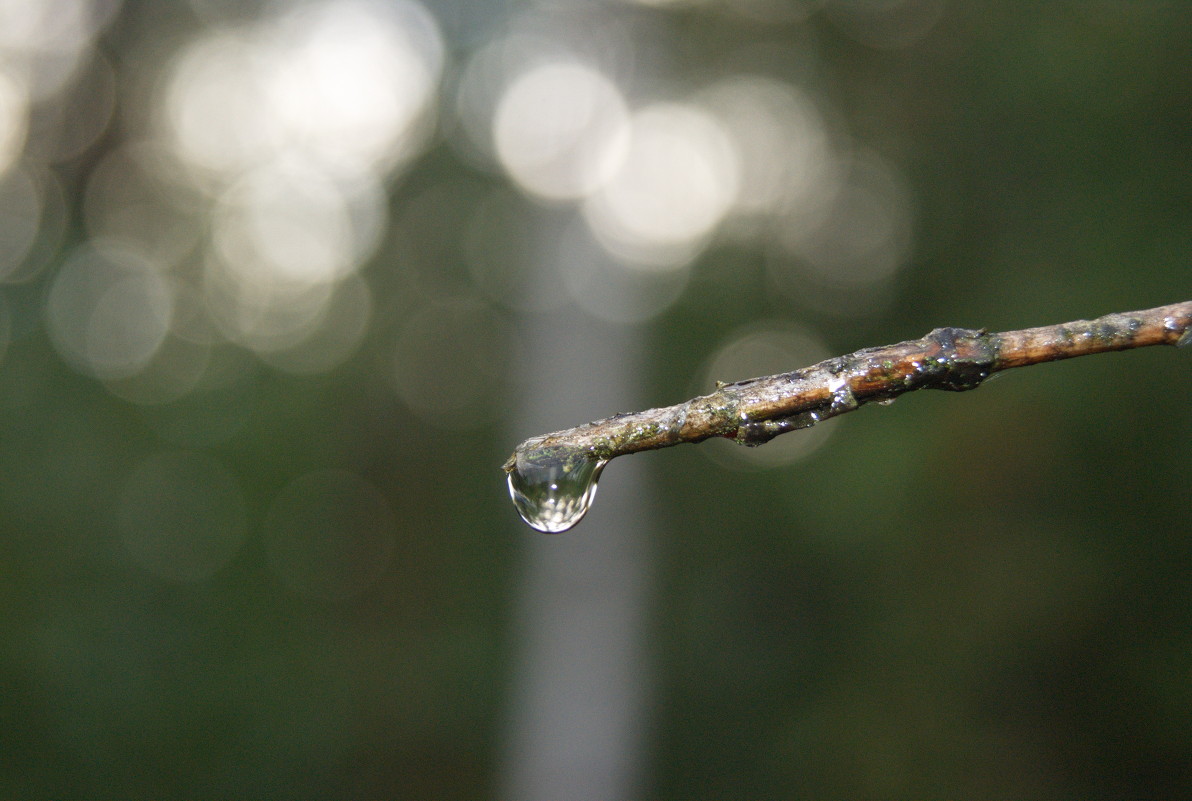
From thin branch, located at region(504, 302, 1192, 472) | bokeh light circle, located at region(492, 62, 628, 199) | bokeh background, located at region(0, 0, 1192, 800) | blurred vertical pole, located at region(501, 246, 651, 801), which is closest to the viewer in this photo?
thin branch, located at region(504, 302, 1192, 472)

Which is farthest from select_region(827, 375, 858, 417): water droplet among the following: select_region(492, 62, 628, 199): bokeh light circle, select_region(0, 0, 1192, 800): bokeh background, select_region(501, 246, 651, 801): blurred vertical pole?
select_region(492, 62, 628, 199): bokeh light circle

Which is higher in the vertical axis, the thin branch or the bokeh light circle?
the bokeh light circle

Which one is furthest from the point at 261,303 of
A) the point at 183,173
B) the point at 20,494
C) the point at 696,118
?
the point at 696,118

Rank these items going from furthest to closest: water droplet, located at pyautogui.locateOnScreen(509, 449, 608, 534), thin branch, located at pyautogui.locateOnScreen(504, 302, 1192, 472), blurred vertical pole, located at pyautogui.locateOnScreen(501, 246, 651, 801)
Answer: blurred vertical pole, located at pyautogui.locateOnScreen(501, 246, 651, 801)
water droplet, located at pyautogui.locateOnScreen(509, 449, 608, 534)
thin branch, located at pyautogui.locateOnScreen(504, 302, 1192, 472)

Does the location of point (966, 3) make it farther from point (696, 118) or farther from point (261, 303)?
point (261, 303)

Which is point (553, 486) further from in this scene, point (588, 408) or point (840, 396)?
point (588, 408)

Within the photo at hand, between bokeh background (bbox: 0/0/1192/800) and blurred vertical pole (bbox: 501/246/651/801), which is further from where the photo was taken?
blurred vertical pole (bbox: 501/246/651/801)

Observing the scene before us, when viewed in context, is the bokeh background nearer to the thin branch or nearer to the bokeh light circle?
the bokeh light circle

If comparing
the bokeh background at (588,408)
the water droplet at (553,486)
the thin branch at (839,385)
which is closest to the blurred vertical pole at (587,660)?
the bokeh background at (588,408)
